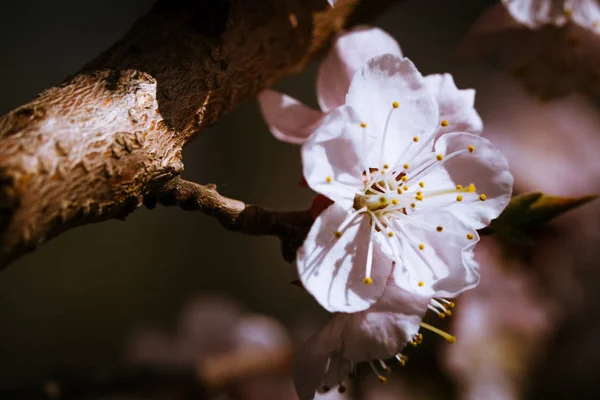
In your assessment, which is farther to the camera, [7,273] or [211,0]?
[7,273]

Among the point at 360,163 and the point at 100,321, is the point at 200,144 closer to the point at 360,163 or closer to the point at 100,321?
the point at 100,321

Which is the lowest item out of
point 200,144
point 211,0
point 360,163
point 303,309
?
point 303,309

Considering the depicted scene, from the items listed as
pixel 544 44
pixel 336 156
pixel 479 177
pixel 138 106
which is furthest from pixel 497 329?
pixel 138 106

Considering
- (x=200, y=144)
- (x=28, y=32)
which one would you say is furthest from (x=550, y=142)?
(x=28, y=32)

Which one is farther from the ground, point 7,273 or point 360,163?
point 360,163

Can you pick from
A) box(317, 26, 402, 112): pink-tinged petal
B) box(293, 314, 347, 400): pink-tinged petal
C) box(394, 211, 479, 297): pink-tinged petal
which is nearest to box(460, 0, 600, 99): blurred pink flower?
box(317, 26, 402, 112): pink-tinged petal

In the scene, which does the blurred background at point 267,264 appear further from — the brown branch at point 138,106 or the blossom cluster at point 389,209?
the blossom cluster at point 389,209

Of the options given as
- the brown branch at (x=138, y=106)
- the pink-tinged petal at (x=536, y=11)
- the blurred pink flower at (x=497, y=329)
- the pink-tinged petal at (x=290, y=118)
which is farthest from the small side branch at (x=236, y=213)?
the blurred pink flower at (x=497, y=329)
